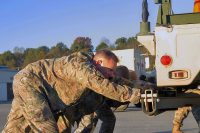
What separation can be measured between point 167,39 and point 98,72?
1698 millimetres

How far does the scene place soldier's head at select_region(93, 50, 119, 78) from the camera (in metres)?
5.09

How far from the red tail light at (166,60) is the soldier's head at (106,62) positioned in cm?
134

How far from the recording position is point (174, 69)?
249 inches

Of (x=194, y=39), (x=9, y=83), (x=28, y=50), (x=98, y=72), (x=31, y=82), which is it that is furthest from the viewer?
(x=28, y=50)

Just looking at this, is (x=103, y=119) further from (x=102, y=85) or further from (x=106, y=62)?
(x=102, y=85)

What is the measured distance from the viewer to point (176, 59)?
6.30 metres

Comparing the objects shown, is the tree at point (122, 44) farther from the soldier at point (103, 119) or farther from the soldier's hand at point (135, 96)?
the soldier's hand at point (135, 96)

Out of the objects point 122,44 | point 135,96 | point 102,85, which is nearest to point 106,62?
point 102,85

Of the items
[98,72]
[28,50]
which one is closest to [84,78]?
[98,72]

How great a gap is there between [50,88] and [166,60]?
67.9 inches

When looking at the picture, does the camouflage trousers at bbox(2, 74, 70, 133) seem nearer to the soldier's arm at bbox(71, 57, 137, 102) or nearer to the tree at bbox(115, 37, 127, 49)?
the soldier's arm at bbox(71, 57, 137, 102)

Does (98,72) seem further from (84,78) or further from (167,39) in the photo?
(167,39)

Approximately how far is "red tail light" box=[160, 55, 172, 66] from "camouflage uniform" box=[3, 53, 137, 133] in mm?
1481

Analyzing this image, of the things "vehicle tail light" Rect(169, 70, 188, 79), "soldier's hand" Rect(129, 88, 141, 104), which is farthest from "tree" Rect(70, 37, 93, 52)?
"soldier's hand" Rect(129, 88, 141, 104)
